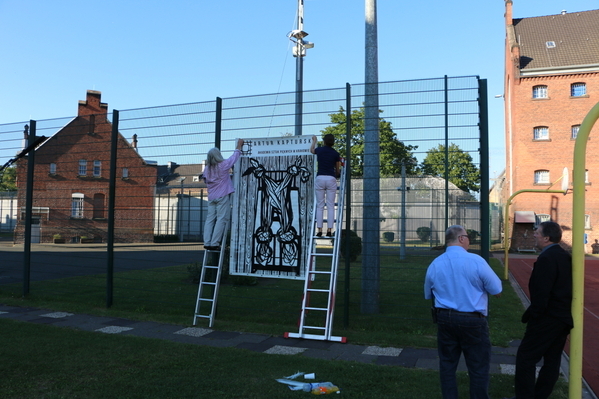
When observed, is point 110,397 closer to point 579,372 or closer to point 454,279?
point 454,279

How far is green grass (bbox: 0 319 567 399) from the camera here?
4.72 meters

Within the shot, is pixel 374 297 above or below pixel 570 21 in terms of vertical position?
below

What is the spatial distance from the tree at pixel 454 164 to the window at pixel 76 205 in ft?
25.6

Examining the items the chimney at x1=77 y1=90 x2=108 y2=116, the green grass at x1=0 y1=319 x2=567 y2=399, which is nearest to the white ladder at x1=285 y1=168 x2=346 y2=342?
the green grass at x1=0 y1=319 x2=567 y2=399

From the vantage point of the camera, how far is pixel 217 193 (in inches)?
320

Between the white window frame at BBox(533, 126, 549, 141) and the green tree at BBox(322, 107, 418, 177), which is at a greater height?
the white window frame at BBox(533, 126, 549, 141)

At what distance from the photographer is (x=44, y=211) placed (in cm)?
1210

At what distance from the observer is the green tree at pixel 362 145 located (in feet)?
26.2

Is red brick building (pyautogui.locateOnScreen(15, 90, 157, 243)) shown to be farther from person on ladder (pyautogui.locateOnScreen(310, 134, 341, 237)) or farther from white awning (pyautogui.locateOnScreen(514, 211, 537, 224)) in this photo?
white awning (pyautogui.locateOnScreen(514, 211, 537, 224))

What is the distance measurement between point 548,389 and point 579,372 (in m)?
0.47

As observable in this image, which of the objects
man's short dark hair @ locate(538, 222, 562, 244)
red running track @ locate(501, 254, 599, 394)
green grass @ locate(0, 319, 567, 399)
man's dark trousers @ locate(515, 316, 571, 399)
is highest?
man's short dark hair @ locate(538, 222, 562, 244)

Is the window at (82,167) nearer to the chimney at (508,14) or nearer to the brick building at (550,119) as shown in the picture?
the brick building at (550,119)

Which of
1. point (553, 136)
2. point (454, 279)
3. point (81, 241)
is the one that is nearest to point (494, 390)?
point (454, 279)

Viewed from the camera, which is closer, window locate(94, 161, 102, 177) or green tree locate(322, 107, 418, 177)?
green tree locate(322, 107, 418, 177)
